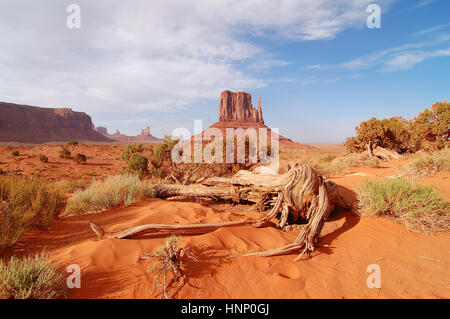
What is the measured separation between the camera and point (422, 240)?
3.79 meters

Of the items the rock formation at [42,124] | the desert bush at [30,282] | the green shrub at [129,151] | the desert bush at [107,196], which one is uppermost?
the rock formation at [42,124]

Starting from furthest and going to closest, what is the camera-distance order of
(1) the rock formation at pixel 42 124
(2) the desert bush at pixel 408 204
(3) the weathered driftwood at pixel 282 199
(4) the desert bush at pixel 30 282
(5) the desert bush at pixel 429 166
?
(1) the rock formation at pixel 42 124 → (5) the desert bush at pixel 429 166 → (2) the desert bush at pixel 408 204 → (3) the weathered driftwood at pixel 282 199 → (4) the desert bush at pixel 30 282

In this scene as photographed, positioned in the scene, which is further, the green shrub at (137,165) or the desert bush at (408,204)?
the green shrub at (137,165)

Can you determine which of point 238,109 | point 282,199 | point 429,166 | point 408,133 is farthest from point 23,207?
point 238,109

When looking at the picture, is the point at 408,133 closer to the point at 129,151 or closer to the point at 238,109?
the point at 129,151

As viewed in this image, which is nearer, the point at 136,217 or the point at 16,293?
the point at 16,293

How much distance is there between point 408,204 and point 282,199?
2.33 m

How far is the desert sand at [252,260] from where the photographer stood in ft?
8.39

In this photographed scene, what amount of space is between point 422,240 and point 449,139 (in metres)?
14.7

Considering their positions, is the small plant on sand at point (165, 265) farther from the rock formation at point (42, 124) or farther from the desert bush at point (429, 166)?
the rock formation at point (42, 124)

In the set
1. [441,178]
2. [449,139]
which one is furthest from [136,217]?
[449,139]

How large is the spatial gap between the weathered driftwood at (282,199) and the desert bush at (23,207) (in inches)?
37.2

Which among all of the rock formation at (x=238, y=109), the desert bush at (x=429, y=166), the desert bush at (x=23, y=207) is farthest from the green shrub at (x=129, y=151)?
the rock formation at (x=238, y=109)
